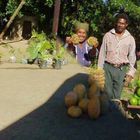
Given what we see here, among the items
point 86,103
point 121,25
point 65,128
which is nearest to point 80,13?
point 121,25

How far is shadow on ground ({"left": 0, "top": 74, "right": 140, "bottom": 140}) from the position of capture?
4012 mm

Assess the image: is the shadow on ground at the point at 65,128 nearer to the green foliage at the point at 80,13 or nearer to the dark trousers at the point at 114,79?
the dark trousers at the point at 114,79

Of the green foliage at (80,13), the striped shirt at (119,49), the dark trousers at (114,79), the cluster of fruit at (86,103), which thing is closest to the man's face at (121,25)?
the striped shirt at (119,49)

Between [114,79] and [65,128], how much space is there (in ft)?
7.95

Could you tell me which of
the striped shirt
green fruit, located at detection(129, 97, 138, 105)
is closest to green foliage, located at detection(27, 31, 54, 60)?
the striped shirt

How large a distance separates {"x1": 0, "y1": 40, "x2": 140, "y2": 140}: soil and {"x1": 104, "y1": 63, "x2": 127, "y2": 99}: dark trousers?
533 mm

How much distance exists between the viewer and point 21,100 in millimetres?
5402

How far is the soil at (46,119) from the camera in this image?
4055mm

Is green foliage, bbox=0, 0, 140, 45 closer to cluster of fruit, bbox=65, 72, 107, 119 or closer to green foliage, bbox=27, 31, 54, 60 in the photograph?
green foliage, bbox=27, 31, 54, 60

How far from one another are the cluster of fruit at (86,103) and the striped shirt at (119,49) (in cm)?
168

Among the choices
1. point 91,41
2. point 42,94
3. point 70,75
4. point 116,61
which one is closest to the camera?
point 42,94

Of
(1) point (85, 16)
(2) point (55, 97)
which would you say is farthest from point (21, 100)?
(1) point (85, 16)

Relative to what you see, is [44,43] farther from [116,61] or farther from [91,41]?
[116,61]

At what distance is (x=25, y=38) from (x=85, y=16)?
2.09 metres
